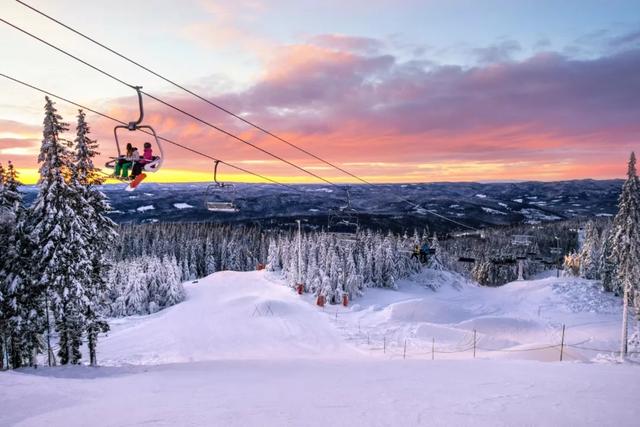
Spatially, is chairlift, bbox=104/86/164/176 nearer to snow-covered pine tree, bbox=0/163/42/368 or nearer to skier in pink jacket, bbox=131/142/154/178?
skier in pink jacket, bbox=131/142/154/178

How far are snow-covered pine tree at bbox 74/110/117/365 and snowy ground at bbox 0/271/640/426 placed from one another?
9.59ft

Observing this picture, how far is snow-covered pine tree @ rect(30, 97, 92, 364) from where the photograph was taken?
23453 millimetres

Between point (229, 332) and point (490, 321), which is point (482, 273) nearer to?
point (490, 321)

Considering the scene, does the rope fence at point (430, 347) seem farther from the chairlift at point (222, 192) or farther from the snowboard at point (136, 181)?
the snowboard at point (136, 181)

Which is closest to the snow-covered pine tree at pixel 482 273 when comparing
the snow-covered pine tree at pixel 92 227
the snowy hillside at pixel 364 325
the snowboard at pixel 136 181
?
the snowy hillside at pixel 364 325

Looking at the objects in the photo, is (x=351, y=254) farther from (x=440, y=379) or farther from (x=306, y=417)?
(x=306, y=417)

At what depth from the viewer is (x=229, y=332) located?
131 feet

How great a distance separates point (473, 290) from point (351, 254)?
26147 millimetres

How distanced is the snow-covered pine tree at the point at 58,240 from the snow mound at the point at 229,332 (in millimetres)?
8637

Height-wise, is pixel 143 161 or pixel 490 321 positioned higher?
pixel 143 161

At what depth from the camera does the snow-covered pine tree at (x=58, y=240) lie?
23.5m

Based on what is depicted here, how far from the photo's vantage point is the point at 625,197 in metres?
33.0

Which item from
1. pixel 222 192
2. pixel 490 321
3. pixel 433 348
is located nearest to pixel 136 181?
pixel 222 192

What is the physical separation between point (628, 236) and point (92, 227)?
3815 centimetres
